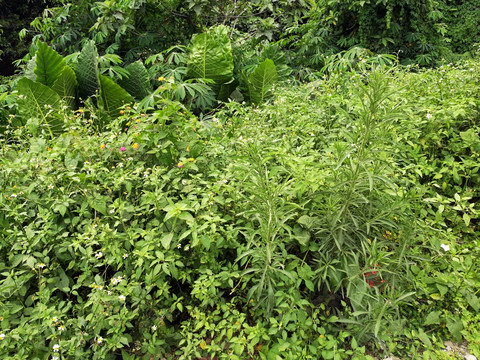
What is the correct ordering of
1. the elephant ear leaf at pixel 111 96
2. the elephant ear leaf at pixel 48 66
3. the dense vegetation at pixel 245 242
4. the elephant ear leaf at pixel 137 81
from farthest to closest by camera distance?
the elephant ear leaf at pixel 137 81, the elephant ear leaf at pixel 48 66, the elephant ear leaf at pixel 111 96, the dense vegetation at pixel 245 242

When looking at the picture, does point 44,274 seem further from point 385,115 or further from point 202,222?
point 385,115

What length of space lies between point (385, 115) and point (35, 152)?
1930 millimetres

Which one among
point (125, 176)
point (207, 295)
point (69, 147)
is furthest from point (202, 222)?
point (69, 147)

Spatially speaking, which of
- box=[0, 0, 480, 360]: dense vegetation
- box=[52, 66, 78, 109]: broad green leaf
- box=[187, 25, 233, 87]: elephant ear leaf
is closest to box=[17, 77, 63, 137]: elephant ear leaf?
box=[52, 66, 78, 109]: broad green leaf

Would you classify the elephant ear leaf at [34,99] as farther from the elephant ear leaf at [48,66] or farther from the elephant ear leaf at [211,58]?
the elephant ear leaf at [211,58]

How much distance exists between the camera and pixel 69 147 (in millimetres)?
2045

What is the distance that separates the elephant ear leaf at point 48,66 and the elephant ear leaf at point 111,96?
2.05 feet

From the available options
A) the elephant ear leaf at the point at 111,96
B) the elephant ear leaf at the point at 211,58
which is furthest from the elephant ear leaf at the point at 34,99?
the elephant ear leaf at the point at 211,58

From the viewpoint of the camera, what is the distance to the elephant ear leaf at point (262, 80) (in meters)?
3.70

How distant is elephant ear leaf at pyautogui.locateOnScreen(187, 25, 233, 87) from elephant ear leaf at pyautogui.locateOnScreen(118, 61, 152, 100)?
55 cm

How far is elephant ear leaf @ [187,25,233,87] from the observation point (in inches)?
148

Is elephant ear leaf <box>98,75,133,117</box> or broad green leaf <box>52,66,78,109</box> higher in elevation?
broad green leaf <box>52,66,78,109</box>

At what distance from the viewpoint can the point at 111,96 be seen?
3268 millimetres

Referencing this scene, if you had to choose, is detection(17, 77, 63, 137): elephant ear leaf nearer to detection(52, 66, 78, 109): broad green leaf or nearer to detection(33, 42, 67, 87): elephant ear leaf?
detection(52, 66, 78, 109): broad green leaf
